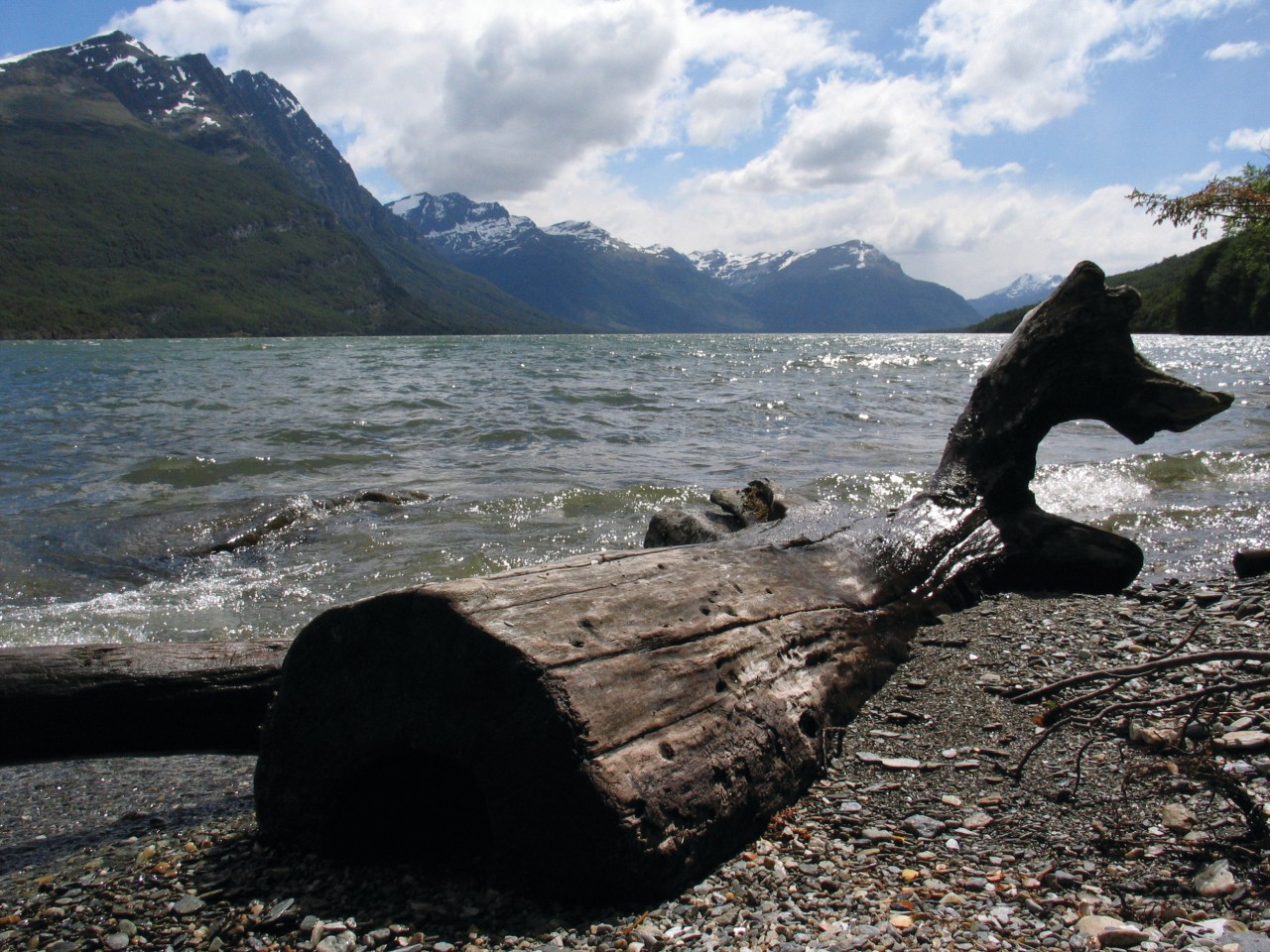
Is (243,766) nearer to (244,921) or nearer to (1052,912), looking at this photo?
(244,921)

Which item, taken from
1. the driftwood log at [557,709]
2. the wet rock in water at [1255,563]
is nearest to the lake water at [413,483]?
the wet rock in water at [1255,563]

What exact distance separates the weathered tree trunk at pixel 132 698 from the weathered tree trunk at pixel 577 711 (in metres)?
1.12

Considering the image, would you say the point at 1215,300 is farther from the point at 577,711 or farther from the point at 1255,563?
the point at 577,711

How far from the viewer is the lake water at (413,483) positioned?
8.72m

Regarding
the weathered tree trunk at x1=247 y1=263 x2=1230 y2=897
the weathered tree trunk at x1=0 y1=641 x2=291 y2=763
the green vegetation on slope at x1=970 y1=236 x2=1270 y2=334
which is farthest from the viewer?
the green vegetation on slope at x1=970 y1=236 x2=1270 y2=334

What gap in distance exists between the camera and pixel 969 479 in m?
7.54

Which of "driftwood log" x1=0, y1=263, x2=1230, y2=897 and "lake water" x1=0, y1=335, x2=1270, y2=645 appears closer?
"driftwood log" x1=0, y1=263, x2=1230, y2=897

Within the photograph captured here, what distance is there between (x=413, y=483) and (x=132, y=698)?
9566 millimetres

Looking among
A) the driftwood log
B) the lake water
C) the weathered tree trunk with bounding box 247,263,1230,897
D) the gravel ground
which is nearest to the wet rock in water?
the lake water

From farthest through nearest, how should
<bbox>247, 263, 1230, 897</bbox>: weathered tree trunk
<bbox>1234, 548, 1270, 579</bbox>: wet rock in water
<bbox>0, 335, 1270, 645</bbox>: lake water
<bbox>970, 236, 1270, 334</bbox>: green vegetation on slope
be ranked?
1. <bbox>970, 236, 1270, 334</bbox>: green vegetation on slope
2. <bbox>0, 335, 1270, 645</bbox>: lake water
3. <bbox>1234, 548, 1270, 579</bbox>: wet rock in water
4. <bbox>247, 263, 1230, 897</bbox>: weathered tree trunk

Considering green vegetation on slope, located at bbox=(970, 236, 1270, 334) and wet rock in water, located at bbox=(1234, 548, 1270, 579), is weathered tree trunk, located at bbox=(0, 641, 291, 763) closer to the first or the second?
wet rock in water, located at bbox=(1234, 548, 1270, 579)

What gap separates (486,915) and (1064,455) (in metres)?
15.6

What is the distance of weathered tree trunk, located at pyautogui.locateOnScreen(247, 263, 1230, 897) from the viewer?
3045 mm

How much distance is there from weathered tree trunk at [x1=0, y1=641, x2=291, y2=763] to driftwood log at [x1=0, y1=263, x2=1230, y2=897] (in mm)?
15
